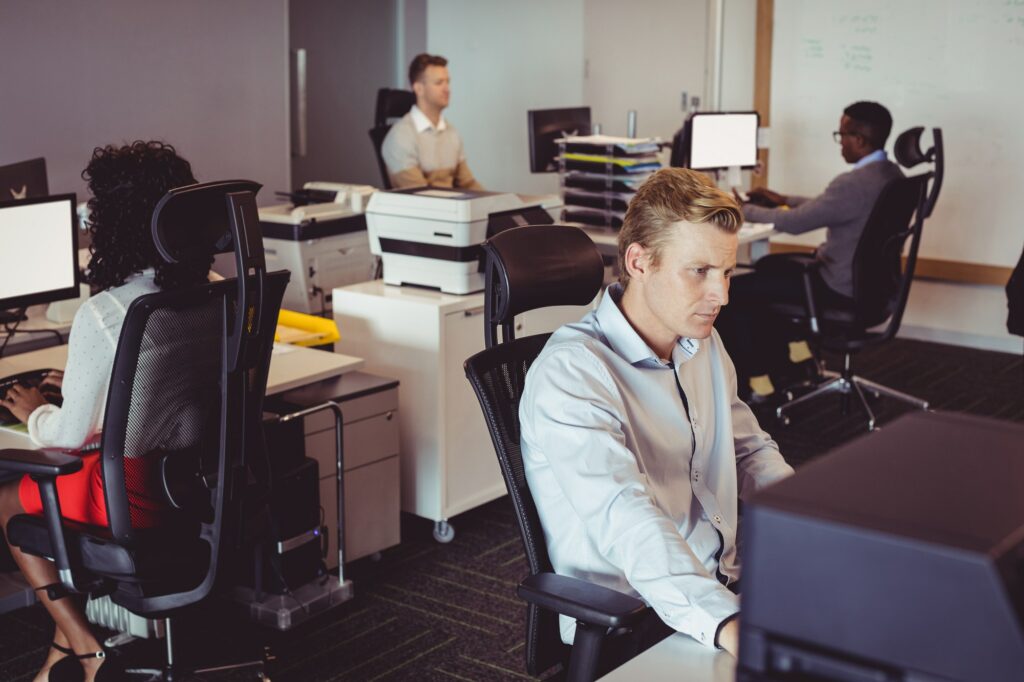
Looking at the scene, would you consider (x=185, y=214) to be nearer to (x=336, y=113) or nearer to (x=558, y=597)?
(x=558, y=597)

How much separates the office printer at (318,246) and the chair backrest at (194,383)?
159 cm

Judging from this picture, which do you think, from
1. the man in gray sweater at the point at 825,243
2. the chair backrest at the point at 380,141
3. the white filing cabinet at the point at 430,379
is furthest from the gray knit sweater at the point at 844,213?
the chair backrest at the point at 380,141

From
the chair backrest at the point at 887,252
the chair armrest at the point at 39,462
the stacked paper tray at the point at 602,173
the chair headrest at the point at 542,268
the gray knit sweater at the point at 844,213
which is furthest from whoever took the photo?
the stacked paper tray at the point at 602,173

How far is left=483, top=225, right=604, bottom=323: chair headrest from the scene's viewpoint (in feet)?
6.24

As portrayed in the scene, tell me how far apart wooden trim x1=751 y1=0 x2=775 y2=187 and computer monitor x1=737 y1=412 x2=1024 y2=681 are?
18.4 ft

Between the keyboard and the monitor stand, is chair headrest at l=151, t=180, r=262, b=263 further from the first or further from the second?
the monitor stand

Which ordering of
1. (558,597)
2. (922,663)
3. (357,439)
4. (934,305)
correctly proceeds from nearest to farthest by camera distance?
(922,663)
(558,597)
(357,439)
(934,305)

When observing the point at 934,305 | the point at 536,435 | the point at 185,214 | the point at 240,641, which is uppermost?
the point at 185,214

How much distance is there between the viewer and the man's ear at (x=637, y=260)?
177cm

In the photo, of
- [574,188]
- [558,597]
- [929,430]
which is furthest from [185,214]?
[574,188]

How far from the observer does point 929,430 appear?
867 mm

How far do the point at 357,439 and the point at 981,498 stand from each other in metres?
2.61

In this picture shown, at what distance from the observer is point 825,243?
464 centimetres

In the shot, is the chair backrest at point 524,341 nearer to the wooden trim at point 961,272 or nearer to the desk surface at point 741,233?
the desk surface at point 741,233
